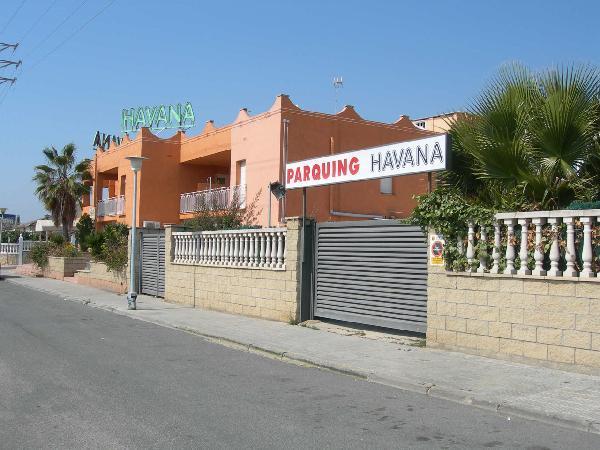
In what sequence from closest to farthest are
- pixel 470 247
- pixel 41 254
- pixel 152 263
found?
pixel 470 247 < pixel 152 263 < pixel 41 254

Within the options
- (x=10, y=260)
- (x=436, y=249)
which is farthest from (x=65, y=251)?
(x=436, y=249)

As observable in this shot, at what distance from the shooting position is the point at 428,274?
10.5 m

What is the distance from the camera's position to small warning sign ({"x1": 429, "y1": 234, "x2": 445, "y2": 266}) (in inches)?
404

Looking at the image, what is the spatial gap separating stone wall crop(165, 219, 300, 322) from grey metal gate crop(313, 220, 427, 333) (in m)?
0.54

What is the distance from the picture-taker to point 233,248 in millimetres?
16094

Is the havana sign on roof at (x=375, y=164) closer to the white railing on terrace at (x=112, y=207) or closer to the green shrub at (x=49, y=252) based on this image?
the green shrub at (x=49, y=252)

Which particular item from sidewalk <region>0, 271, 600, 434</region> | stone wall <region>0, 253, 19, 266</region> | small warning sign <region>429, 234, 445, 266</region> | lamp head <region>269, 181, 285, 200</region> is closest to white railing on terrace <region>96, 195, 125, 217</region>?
stone wall <region>0, 253, 19, 266</region>

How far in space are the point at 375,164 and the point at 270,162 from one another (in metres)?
12.8

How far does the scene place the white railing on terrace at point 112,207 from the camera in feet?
116

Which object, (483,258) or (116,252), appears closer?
(483,258)

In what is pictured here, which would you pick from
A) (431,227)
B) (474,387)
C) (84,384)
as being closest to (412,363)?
(474,387)

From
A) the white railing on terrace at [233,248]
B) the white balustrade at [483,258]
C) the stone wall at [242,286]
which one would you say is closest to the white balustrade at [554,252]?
the white balustrade at [483,258]

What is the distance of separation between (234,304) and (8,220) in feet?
123

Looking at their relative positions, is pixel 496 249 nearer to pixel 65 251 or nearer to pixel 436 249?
pixel 436 249
